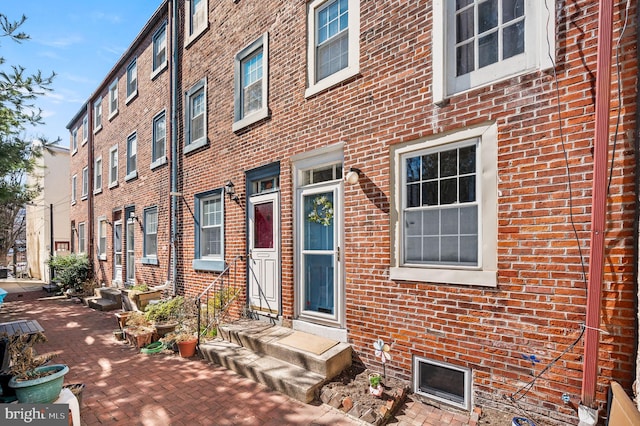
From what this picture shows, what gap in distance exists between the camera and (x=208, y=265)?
7.64 meters

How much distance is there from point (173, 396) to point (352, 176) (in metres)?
3.86

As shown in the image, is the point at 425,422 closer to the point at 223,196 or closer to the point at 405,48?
the point at 405,48

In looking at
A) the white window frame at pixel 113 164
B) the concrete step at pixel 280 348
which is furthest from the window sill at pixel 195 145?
the white window frame at pixel 113 164

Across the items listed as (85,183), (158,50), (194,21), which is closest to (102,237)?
(85,183)

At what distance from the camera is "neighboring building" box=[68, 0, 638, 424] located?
9.98ft

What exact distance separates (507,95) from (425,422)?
371 centimetres

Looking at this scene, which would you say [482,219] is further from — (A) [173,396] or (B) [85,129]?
(B) [85,129]

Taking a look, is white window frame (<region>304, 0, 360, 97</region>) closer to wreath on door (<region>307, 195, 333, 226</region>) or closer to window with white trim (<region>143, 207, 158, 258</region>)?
wreath on door (<region>307, 195, 333, 226</region>)

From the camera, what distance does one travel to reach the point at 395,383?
4.12 m


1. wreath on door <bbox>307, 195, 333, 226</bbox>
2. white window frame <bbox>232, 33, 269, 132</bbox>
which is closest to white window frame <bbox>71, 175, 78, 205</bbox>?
white window frame <bbox>232, 33, 269, 132</bbox>

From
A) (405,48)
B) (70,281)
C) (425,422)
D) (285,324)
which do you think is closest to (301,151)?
(405,48)

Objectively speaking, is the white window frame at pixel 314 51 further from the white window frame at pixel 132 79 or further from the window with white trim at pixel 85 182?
the window with white trim at pixel 85 182

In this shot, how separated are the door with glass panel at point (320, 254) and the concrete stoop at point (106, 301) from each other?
7.81 metres

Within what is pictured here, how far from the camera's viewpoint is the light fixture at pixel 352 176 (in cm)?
463
